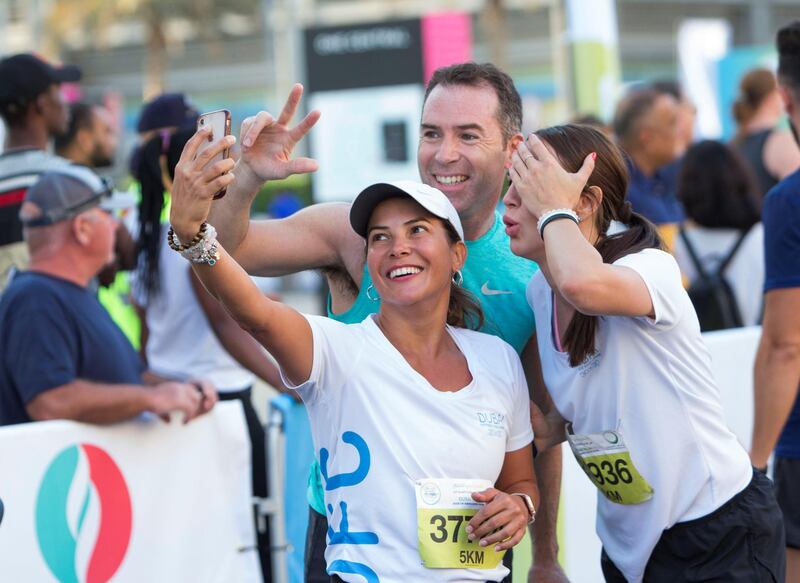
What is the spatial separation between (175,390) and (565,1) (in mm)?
5779

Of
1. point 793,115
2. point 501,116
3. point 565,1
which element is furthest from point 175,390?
point 565,1

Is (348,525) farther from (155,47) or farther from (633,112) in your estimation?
(155,47)

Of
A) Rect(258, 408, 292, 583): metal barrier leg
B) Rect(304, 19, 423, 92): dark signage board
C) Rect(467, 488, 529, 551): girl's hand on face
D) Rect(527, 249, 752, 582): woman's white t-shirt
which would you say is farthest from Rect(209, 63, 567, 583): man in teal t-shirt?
Rect(304, 19, 423, 92): dark signage board

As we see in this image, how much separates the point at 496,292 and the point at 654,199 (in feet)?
11.9

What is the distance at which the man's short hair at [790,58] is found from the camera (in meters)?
3.90

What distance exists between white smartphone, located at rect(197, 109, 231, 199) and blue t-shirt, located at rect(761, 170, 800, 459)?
2.04 metres

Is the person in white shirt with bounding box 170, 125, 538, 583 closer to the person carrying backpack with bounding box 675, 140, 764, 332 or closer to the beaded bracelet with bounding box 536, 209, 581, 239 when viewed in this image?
the beaded bracelet with bounding box 536, 209, 581, 239

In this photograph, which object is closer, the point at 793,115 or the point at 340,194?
the point at 793,115

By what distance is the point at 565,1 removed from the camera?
→ 9023 mm

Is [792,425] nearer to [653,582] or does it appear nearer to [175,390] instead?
[653,582]

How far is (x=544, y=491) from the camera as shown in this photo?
11.5 ft

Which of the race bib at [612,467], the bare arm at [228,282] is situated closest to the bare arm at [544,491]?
the race bib at [612,467]

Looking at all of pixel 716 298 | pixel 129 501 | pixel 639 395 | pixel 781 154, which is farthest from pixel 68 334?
pixel 781 154

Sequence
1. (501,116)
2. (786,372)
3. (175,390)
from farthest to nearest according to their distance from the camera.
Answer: (175,390), (786,372), (501,116)
